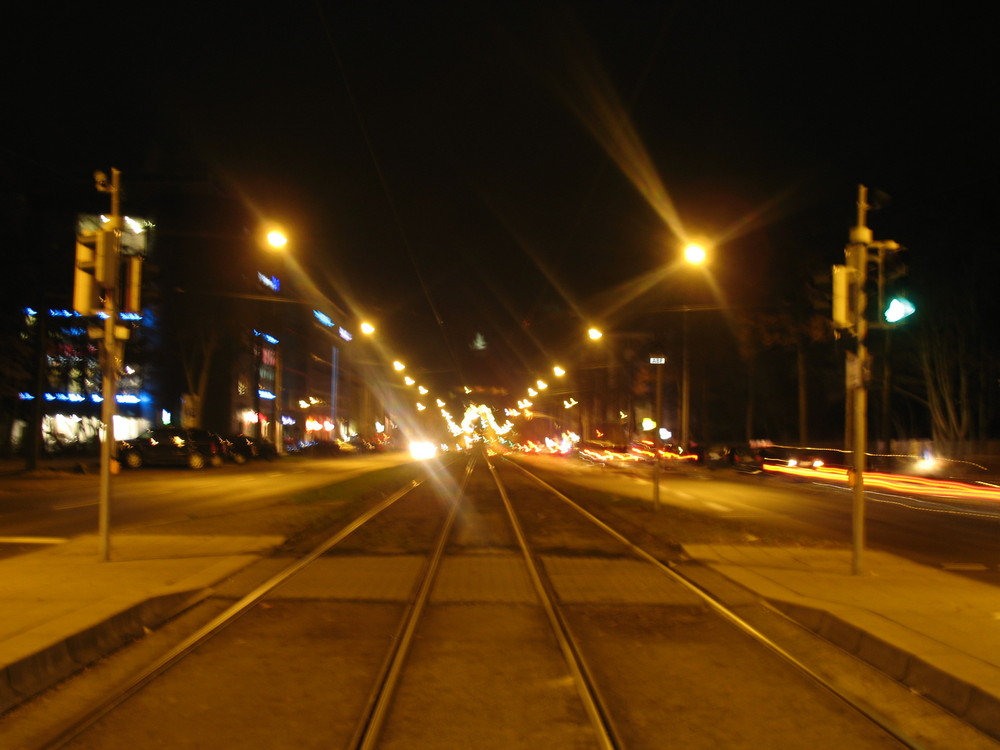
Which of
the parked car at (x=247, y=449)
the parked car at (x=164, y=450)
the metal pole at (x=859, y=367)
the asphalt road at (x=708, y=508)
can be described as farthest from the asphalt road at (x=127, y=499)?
the metal pole at (x=859, y=367)

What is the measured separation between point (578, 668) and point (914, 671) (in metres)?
2.52

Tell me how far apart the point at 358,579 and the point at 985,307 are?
135ft

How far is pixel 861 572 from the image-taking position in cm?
1088

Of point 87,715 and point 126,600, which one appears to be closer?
point 87,715

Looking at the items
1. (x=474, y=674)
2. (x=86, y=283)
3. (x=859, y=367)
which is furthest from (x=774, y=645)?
(x=86, y=283)

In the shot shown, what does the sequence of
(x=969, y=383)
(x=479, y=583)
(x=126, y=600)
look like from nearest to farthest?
(x=126, y=600), (x=479, y=583), (x=969, y=383)

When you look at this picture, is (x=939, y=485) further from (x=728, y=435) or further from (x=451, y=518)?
(x=728, y=435)

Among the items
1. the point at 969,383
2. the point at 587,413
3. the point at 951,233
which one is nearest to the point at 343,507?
the point at 951,233

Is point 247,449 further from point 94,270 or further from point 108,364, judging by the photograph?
point 94,270

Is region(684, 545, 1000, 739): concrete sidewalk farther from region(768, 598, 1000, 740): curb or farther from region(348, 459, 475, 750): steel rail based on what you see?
region(348, 459, 475, 750): steel rail

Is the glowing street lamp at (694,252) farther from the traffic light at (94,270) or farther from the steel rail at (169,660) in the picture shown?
the traffic light at (94,270)

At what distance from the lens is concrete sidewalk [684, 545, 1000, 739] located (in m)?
6.14

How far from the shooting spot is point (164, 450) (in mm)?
39188

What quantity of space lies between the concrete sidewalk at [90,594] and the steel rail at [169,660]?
1.72 ft
